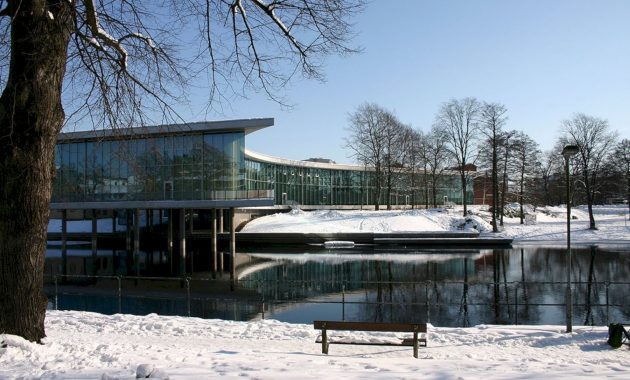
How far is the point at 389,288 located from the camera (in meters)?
21.2

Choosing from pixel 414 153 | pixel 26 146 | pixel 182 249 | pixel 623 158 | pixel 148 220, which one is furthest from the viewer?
pixel 414 153

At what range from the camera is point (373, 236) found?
45.6 metres

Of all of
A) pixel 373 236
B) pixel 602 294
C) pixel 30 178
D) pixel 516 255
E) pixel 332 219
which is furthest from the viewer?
pixel 332 219

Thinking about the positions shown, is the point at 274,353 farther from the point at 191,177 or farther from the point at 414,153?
the point at 414,153

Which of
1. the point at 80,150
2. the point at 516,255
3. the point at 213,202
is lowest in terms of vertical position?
the point at 516,255

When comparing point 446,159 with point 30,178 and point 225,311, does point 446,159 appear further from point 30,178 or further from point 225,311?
point 30,178

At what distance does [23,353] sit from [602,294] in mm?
18670

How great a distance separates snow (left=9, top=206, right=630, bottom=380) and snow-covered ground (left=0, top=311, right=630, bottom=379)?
0.01 m

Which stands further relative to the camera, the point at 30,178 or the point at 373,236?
A: the point at 373,236

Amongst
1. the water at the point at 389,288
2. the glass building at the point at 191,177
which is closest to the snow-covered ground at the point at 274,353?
the water at the point at 389,288

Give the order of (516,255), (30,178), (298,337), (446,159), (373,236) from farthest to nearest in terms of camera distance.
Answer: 1. (446,159)
2. (373,236)
3. (516,255)
4. (298,337)
5. (30,178)

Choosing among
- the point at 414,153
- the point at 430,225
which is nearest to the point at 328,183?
the point at 414,153

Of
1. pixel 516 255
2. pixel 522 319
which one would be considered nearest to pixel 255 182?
pixel 516 255

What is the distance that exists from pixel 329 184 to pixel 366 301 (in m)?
56.0
